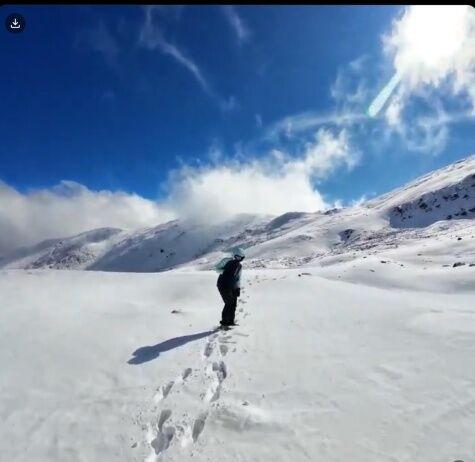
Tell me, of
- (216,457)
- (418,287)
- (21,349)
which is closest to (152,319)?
(21,349)

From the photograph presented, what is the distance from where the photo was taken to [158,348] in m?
9.90

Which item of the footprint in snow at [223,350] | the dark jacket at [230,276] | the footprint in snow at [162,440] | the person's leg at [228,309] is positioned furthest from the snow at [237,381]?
the dark jacket at [230,276]

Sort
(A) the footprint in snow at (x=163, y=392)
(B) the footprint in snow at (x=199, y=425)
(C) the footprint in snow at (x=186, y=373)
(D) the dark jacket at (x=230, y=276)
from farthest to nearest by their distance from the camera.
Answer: (D) the dark jacket at (x=230, y=276), (C) the footprint in snow at (x=186, y=373), (A) the footprint in snow at (x=163, y=392), (B) the footprint in snow at (x=199, y=425)

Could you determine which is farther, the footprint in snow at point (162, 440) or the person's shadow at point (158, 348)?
the person's shadow at point (158, 348)

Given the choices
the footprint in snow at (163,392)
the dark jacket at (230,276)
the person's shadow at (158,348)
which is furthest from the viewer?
the dark jacket at (230,276)

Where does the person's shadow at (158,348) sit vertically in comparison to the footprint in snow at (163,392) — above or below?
Answer: above

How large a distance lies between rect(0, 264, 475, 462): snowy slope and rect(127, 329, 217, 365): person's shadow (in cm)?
4

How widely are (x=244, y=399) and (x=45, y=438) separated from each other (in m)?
3.02

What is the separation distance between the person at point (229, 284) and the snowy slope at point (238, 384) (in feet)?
2.15

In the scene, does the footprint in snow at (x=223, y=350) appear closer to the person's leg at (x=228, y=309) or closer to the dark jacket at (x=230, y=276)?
the person's leg at (x=228, y=309)

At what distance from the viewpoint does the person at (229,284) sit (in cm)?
1217

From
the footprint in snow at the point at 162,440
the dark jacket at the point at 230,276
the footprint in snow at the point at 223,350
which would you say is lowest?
the footprint in snow at the point at 162,440

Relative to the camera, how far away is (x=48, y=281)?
18969mm

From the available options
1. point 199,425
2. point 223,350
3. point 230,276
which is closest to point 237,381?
point 199,425
